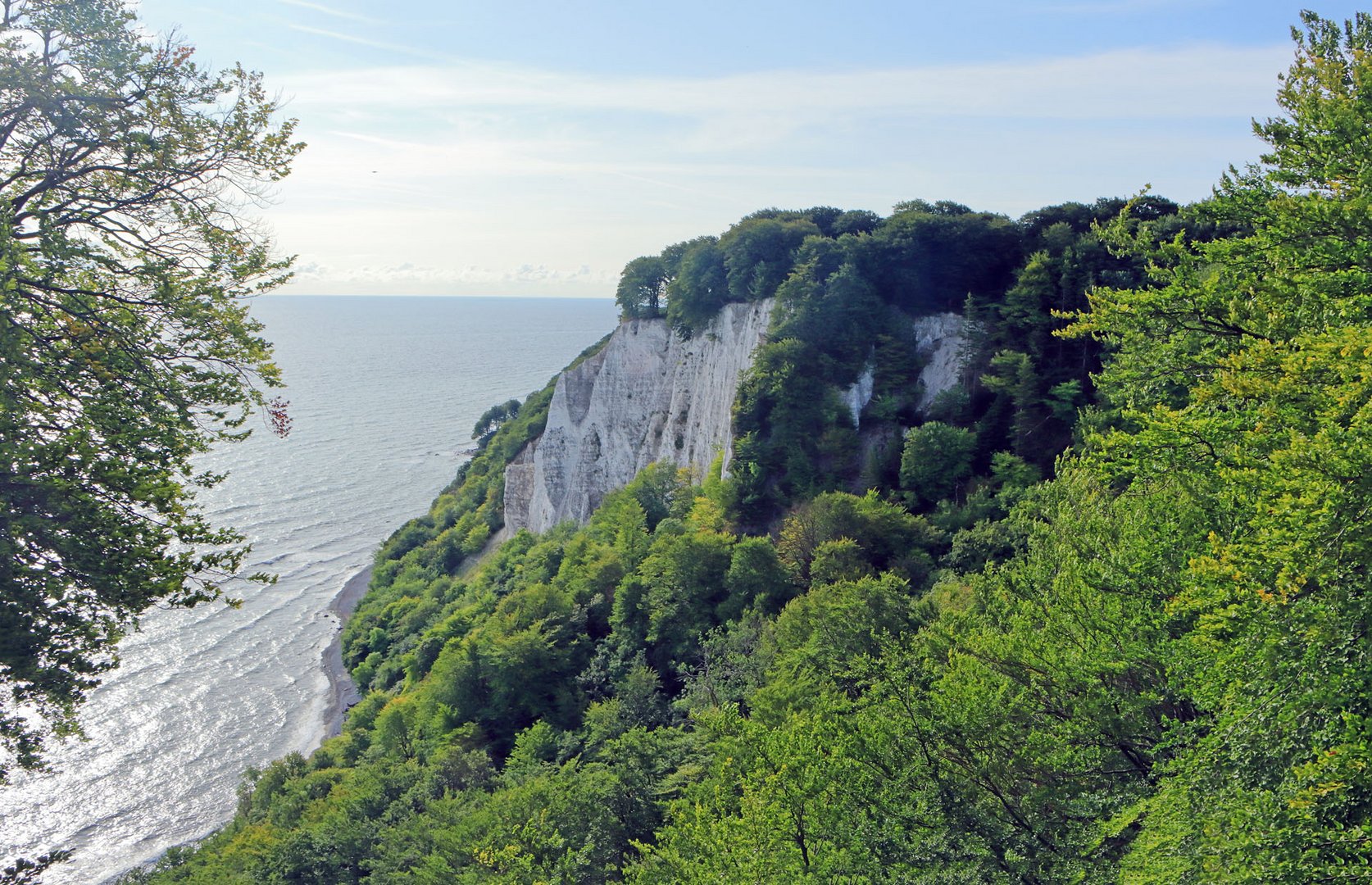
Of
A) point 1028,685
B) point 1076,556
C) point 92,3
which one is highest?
point 92,3

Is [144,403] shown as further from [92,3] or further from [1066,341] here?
[1066,341]

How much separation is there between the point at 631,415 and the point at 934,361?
2444 cm

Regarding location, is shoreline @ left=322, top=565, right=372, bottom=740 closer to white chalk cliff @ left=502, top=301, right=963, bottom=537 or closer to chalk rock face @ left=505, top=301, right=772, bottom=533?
white chalk cliff @ left=502, top=301, right=963, bottom=537

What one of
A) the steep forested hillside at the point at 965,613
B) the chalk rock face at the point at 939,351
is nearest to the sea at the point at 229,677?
the steep forested hillside at the point at 965,613

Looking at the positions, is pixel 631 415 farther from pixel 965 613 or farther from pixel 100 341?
pixel 100 341

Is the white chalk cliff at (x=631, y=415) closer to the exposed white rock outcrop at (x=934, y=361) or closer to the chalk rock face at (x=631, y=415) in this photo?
the chalk rock face at (x=631, y=415)

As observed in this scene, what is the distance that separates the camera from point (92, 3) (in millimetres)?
9078

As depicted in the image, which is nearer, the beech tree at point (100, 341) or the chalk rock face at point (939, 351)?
the beech tree at point (100, 341)

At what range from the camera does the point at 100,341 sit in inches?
371

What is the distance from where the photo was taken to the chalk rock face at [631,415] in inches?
2056

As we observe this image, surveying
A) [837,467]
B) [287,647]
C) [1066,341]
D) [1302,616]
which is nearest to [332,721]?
[287,647]

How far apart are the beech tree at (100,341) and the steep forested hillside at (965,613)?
1159cm

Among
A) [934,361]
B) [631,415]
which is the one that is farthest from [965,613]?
[631,415]

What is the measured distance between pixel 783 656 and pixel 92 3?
2331cm
